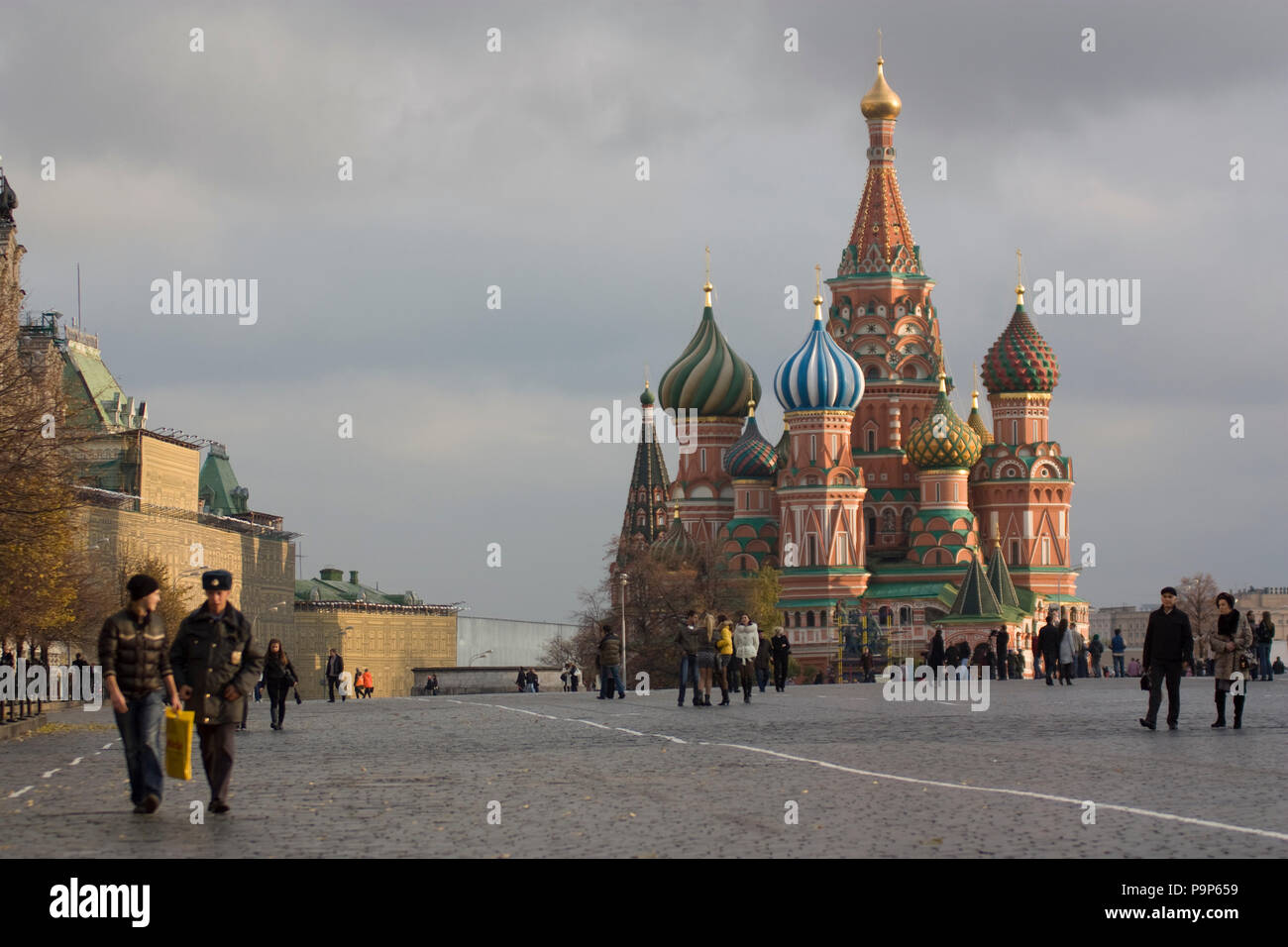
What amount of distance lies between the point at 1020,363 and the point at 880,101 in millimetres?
16727

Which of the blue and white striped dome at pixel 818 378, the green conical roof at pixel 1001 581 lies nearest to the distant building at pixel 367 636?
the blue and white striped dome at pixel 818 378

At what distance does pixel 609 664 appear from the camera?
39.6 meters

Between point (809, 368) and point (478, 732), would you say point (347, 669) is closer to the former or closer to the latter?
point (809, 368)

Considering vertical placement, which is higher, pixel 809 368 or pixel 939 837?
pixel 809 368

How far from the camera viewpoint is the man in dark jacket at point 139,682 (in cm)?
1455

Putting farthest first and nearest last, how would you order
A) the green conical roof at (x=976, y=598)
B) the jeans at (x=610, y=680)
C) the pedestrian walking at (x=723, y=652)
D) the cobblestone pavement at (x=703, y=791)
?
the green conical roof at (x=976, y=598) → the jeans at (x=610, y=680) → the pedestrian walking at (x=723, y=652) → the cobblestone pavement at (x=703, y=791)

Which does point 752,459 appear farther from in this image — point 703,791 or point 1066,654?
point 703,791

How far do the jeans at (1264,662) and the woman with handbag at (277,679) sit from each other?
21.3 metres

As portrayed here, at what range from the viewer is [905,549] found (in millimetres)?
117375

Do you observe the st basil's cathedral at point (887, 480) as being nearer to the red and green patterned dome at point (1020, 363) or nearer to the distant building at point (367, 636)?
the red and green patterned dome at point (1020, 363)
